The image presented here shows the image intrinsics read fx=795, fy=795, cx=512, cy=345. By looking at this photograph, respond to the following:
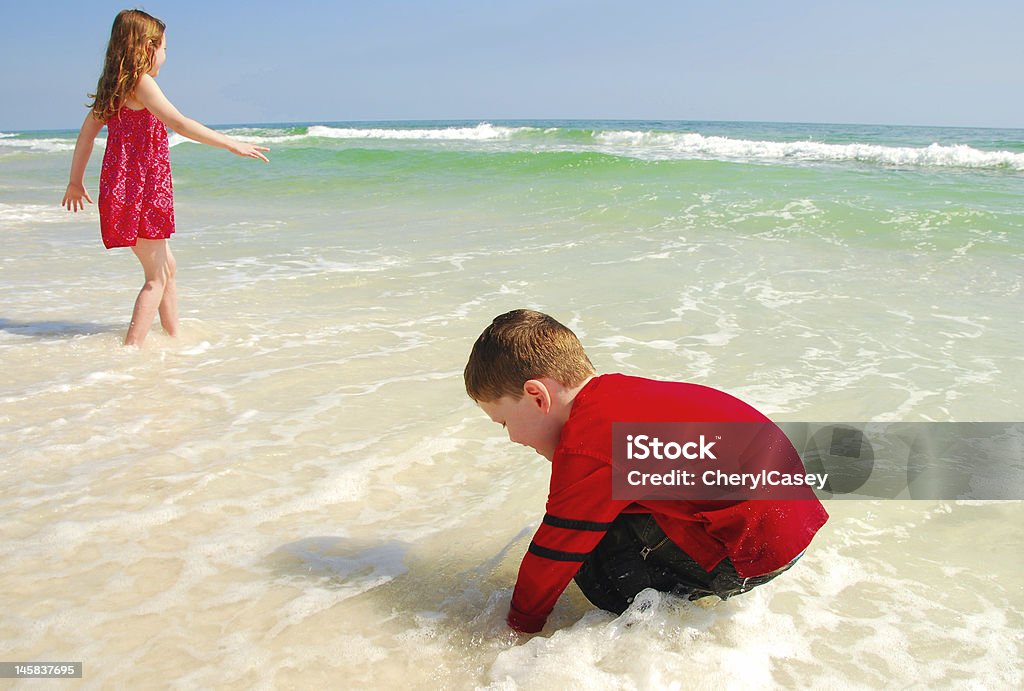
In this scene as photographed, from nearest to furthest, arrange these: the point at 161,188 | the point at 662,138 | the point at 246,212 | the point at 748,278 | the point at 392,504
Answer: the point at 392,504, the point at 161,188, the point at 748,278, the point at 246,212, the point at 662,138

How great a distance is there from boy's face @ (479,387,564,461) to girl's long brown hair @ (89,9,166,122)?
3.00 meters

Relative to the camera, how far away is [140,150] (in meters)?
4.10

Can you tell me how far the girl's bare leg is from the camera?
4086 mm

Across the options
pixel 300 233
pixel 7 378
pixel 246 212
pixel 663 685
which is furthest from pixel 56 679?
pixel 246 212

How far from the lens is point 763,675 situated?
1789 mm

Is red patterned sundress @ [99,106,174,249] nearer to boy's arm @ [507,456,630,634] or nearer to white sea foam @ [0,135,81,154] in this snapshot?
boy's arm @ [507,456,630,634]

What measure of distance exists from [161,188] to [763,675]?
3679 mm

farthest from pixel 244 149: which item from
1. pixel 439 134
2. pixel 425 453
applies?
pixel 439 134

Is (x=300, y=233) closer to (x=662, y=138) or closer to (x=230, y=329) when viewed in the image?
(x=230, y=329)

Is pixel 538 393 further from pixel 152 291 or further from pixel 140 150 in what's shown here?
pixel 140 150

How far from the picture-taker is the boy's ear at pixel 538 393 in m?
1.85

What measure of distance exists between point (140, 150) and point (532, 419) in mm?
3164

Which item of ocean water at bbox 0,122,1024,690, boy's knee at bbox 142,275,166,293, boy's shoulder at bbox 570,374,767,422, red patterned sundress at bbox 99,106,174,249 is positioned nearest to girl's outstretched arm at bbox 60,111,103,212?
red patterned sundress at bbox 99,106,174,249

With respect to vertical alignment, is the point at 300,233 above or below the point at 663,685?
above
